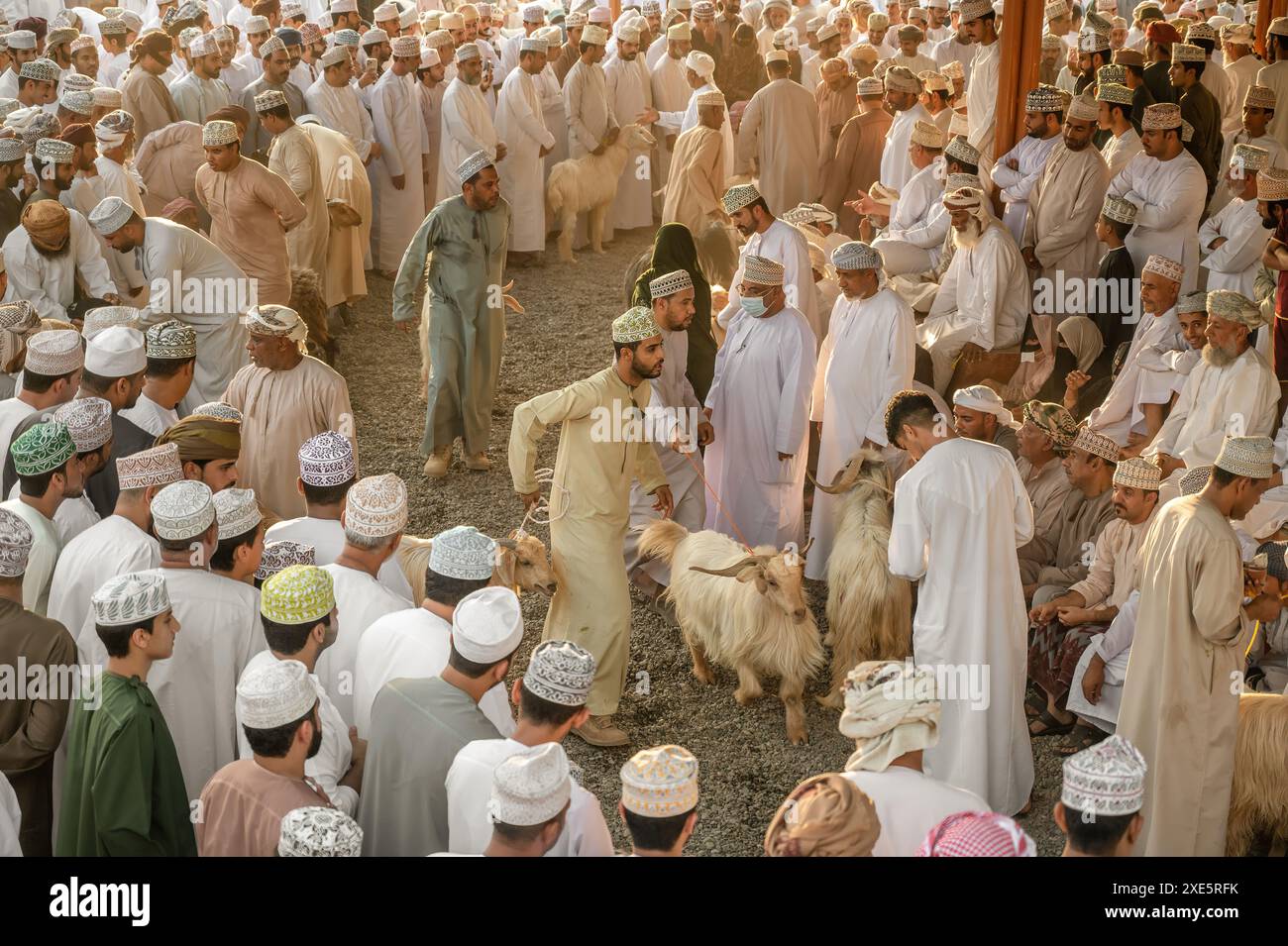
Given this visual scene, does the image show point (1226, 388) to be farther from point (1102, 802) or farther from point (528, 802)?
point (528, 802)

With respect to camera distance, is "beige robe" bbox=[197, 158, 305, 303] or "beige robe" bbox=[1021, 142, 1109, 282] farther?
"beige robe" bbox=[1021, 142, 1109, 282]

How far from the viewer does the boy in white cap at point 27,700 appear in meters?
3.87

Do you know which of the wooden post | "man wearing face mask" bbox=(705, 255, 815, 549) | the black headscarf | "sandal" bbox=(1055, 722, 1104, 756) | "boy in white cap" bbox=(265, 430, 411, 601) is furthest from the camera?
the wooden post

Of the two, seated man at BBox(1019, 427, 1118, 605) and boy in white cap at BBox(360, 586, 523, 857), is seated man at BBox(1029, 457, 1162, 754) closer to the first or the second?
seated man at BBox(1019, 427, 1118, 605)

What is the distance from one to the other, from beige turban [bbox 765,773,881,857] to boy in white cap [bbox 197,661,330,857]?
116 centimetres

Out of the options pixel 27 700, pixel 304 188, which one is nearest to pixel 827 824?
pixel 27 700

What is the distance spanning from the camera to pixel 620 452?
5574mm

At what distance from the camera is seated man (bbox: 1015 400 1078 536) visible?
6.05 metres

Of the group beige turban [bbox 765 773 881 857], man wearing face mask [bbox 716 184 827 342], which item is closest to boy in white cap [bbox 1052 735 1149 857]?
beige turban [bbox 765 773 881 857]

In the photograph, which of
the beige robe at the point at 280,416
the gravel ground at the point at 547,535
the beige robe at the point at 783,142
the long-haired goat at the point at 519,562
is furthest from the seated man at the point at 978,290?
the beige robe at the point at 280,416

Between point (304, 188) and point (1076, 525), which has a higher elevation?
point (304, 188)

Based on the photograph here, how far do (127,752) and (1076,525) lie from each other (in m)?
4.05

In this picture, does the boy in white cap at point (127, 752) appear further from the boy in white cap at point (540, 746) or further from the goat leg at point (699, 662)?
the goat leg at point (699, 662)

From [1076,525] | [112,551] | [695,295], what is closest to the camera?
[112,551]
